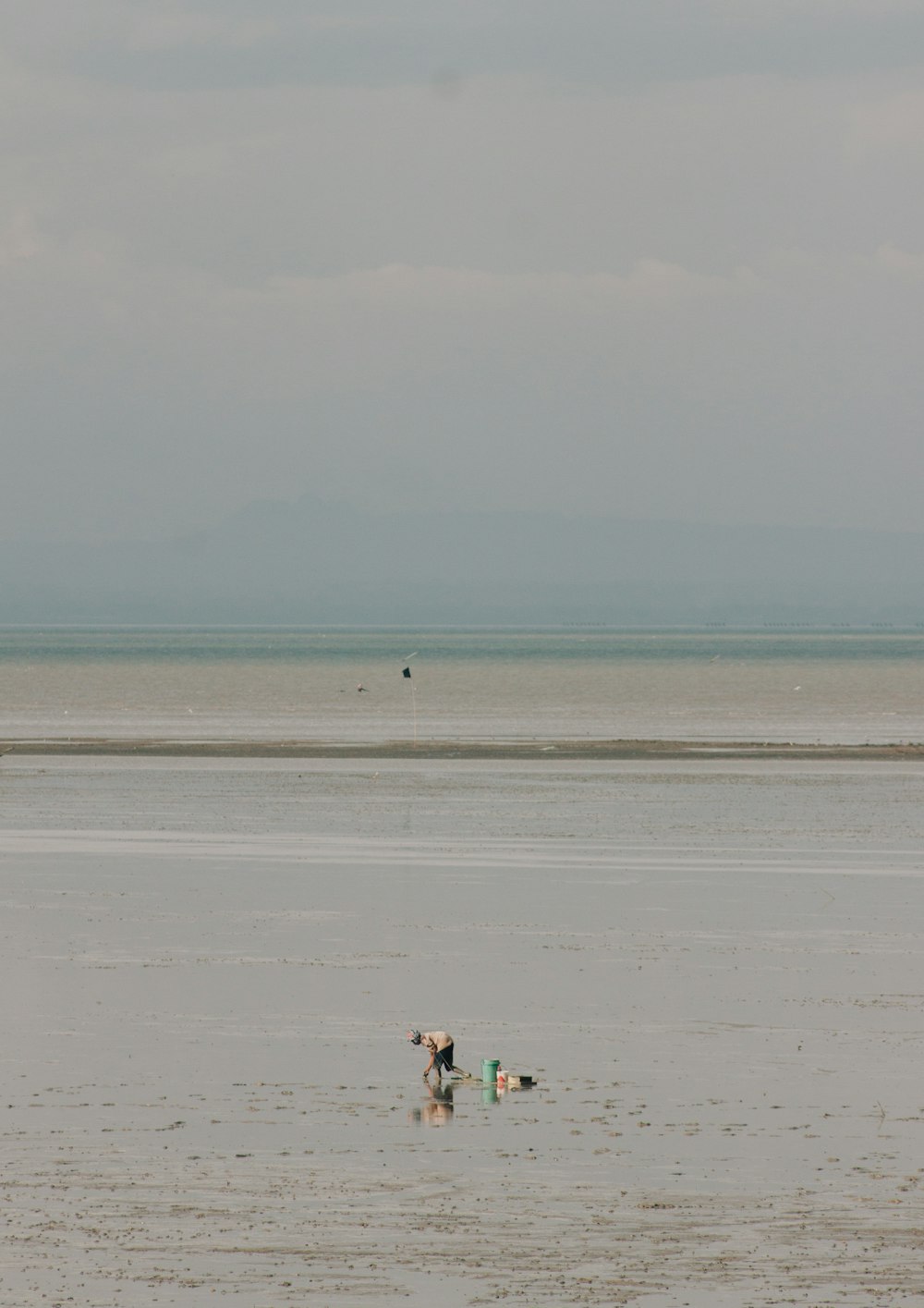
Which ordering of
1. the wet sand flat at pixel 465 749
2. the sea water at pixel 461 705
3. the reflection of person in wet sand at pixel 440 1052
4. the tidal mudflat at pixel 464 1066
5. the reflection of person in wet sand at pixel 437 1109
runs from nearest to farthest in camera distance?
the tidal mudflat at pixel 464 1066, the reflection of person in wet sand at pixel 437 1109, the reflection of person in wet sand at pixel 440 1052, the wet sand flat at pixel 465 749, the sea water at pixel 461 705

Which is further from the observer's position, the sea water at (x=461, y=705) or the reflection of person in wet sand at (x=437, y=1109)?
the sea water at (x=461, y=705)

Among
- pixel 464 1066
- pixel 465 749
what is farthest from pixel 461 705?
pixel 464 1066

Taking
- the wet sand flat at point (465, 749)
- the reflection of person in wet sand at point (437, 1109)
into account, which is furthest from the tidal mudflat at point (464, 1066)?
the wet sand flat at point (465, 749)

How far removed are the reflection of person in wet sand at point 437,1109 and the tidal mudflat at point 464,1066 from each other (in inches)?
2.7

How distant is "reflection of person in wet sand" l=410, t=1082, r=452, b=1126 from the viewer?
1717cm

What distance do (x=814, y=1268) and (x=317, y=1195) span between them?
3.84 meters

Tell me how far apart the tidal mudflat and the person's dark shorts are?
0.37m

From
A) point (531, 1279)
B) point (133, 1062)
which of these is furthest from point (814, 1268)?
point (133, 1062)

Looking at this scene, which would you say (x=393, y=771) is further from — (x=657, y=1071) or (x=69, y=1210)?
(x=69, y=1210)

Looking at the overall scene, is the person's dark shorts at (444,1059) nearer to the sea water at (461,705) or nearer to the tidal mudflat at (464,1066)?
the tidal mudflat at (464,1066)

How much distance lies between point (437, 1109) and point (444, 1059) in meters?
0.88

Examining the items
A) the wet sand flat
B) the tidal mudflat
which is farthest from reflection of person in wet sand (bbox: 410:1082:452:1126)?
the wet sand flat

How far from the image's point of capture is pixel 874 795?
53875 millimetres

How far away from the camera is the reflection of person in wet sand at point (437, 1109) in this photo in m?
17.2
